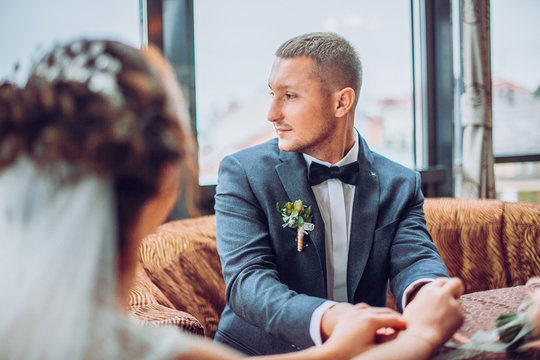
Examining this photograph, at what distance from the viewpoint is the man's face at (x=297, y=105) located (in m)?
1.88

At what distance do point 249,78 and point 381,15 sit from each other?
1.19 metres

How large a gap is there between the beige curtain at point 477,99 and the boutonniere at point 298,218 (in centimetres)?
185

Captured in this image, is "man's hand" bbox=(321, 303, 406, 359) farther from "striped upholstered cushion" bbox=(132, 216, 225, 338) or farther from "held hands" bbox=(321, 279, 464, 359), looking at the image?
"striped upholstered cushion" bbox=(132, 216, 225, 338)

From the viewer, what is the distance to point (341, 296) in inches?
73.4

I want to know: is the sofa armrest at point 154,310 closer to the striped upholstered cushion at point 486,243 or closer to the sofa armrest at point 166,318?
the sofa armrest at point 166,318

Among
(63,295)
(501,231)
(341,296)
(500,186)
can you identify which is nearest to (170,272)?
(341,296)

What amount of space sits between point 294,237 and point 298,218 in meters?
0.10

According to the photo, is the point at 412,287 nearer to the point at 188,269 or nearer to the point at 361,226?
the point at 361,226

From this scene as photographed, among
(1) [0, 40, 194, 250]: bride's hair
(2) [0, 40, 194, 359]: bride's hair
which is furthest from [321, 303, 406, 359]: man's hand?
(1) [0, 40, 194, 250]: bride's hair

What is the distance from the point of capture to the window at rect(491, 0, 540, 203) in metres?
3.89

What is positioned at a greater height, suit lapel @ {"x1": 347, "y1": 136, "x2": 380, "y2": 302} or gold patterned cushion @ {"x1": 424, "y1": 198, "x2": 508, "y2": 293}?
suit lapel @ {"x1": 347, "y1": 136, "x2": 380, "y2": 302}

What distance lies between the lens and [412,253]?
1771 mm

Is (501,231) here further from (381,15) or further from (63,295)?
(63,295)

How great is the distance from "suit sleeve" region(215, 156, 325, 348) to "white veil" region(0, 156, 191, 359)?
71cm
